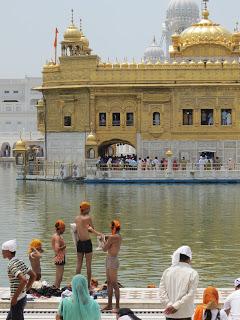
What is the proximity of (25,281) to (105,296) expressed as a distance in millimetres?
2937

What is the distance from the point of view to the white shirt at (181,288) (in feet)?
27.2

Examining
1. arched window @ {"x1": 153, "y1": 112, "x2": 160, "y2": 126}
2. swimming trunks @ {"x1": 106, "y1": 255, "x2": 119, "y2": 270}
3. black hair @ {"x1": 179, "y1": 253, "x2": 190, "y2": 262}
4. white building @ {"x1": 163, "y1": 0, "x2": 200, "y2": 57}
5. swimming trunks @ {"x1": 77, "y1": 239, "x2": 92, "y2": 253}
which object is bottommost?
swimming trunks @ {"x1": 106, "y1": 255, "x2": 119, "y2": 270}

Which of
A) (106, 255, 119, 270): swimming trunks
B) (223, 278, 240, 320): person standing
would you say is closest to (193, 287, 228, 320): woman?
(223, 278, 240, 320): person standing

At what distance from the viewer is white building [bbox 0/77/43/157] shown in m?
98.6

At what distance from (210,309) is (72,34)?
42.2 meters

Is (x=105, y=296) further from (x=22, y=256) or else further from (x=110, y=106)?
(x=110, y=106)

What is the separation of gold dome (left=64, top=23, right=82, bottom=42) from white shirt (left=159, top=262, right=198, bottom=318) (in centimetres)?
4121

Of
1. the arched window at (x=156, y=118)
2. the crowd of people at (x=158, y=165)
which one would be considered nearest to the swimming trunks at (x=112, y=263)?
the crowd of people at (x=158, y=165)

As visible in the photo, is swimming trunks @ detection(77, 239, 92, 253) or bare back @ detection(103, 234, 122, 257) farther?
swimming trunks @ detection(77, 239, 92, 253)

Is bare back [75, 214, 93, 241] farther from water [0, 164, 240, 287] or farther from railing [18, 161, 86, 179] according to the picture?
railing [18, 161, 86, 179]

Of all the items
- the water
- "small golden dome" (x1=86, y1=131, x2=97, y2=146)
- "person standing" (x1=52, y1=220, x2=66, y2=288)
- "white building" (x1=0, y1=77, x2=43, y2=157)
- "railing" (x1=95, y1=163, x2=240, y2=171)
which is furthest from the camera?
"white building" (x1=0, y1=77, x2=43, y2=157)

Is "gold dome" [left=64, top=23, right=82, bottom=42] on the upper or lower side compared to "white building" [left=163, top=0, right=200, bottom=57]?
lower

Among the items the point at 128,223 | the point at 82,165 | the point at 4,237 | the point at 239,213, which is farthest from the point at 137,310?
the point at 82,165

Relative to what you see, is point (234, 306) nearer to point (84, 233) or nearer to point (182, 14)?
point (84, 233)
